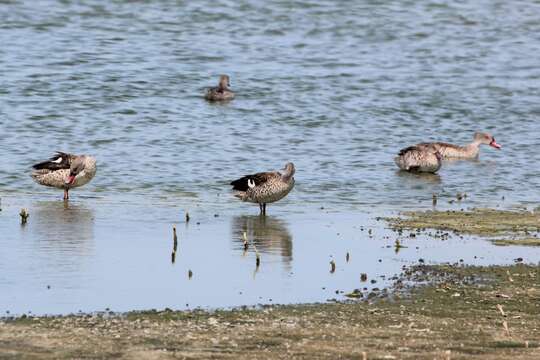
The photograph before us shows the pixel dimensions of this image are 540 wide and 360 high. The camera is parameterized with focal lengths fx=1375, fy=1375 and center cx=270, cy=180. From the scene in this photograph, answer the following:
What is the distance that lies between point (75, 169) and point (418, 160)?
6978 millimetres

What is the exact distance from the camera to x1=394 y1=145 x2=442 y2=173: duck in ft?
84.5

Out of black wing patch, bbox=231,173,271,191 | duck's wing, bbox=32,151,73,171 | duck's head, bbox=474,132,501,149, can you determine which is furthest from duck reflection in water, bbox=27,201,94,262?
duck's head, bbox=474,132,501,149

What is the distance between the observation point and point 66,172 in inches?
876

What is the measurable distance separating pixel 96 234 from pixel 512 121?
612 inches

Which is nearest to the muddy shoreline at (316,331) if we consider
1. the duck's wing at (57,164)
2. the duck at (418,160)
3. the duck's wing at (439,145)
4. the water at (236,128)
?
the water at (236,128)

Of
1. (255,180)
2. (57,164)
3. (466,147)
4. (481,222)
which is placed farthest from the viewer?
(466,147)

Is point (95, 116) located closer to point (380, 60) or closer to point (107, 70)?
point (107, 70)

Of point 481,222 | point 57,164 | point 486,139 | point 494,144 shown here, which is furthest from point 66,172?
point 494,144

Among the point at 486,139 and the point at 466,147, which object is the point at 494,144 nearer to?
the point at 486,139

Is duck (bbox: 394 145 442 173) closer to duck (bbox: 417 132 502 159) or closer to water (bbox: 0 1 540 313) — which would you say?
water (bbox: 0 1 540 313)

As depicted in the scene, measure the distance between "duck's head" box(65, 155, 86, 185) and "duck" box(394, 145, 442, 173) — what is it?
6.63 meters

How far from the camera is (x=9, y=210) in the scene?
20562mm

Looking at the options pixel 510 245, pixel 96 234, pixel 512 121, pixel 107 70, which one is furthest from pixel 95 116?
pixel 510 245

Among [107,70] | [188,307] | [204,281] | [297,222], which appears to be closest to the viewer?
[188,307]
